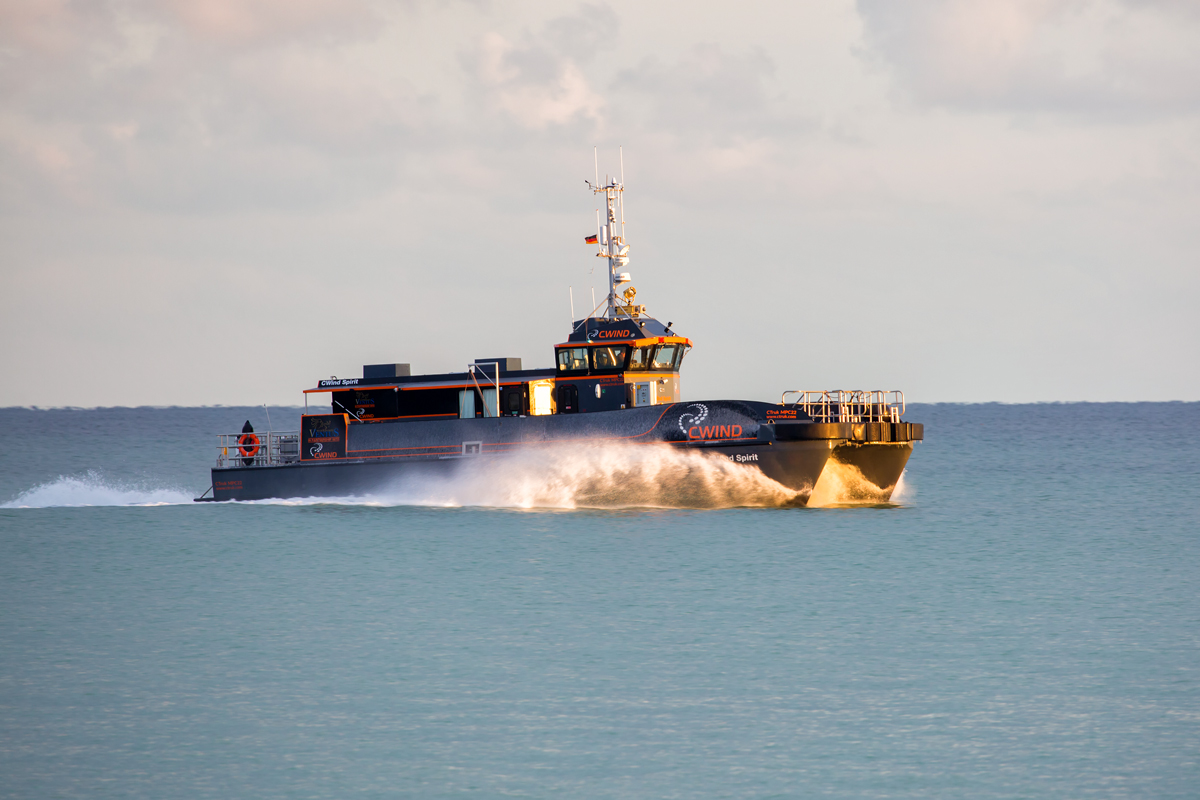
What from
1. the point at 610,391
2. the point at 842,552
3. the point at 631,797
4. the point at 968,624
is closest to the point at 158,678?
the point at 631,797

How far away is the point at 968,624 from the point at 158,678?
12281 millimetres

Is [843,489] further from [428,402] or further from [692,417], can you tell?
[428,402]

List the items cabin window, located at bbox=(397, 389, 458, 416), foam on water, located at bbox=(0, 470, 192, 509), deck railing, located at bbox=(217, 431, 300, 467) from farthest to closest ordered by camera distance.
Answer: foam on water, located at bbox=(0, 470, 192, 509)
deck railing, located at bbox=(217, 431, 300, 467)
cabin window, located at bbox=(397, 389, 458, 416)

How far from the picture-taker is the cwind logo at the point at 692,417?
29891mm

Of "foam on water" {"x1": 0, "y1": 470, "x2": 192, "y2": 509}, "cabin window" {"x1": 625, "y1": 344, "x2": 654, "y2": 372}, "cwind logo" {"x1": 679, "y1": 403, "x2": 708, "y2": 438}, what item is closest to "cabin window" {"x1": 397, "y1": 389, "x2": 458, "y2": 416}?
"cabin window" {"x1": 625, "y1": 344, "x2": 654, "y2": 372}

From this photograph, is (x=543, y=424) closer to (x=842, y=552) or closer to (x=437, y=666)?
(x=842, y=552)

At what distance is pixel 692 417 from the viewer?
29938 millimetres

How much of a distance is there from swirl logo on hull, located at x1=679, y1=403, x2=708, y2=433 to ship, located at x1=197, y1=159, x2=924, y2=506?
0.03m

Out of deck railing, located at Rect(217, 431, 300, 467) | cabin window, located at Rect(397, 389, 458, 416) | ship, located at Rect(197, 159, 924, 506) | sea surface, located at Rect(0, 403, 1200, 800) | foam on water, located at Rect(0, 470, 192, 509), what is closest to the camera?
sea surface, located at Rect(0, 403, 1200, 800)

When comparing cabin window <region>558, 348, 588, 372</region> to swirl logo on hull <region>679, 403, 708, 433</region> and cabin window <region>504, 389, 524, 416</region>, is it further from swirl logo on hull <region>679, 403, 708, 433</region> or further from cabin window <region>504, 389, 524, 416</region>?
swirl logo on hull <region>679, 403, 708, 433</region>

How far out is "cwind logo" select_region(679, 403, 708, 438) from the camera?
29891 millimetres

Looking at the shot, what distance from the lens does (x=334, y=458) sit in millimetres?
34188

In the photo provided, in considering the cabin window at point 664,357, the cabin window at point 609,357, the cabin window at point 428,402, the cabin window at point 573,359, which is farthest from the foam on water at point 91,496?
the cabin window at point 664,357

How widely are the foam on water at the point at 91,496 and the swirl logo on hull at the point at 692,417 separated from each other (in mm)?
18639
